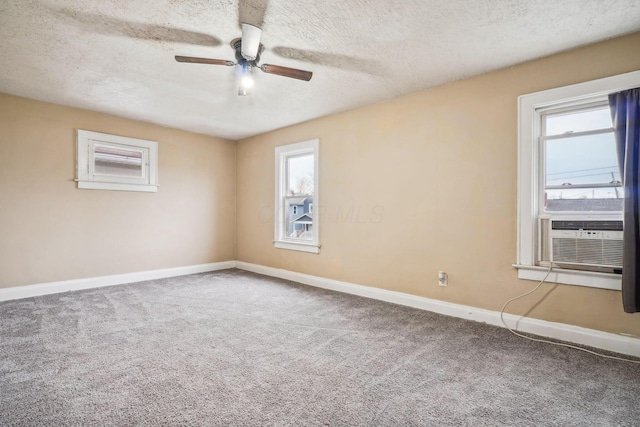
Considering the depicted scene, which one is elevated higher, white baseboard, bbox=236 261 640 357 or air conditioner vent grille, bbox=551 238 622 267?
air conditioner vent grille, bbox=551 238 622 267

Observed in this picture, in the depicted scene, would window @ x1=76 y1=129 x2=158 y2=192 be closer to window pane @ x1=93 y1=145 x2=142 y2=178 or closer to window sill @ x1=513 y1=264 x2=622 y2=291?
window pane @ x1=93 y1=145 x2=142 y2=178

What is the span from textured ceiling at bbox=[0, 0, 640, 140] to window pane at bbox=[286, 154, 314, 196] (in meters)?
1.26

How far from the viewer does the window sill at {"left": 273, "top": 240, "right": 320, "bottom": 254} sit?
4492mm

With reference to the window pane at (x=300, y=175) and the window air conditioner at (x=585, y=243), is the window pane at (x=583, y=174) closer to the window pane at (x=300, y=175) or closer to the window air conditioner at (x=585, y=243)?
the window air conditioner at (x=585, y=243)

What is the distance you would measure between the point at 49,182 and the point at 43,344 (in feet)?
7.95

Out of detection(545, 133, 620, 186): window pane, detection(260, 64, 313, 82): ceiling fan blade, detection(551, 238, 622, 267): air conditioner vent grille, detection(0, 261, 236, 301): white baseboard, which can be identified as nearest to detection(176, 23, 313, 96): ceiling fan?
detection(260, 64, 313, 82): ceiling fan blade

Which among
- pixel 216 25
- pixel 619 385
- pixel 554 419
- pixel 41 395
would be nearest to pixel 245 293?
pixel 41 395

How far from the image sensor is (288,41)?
8.12 feet

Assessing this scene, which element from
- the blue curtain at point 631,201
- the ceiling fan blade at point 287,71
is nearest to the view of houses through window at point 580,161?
the blue curtain at point 631,201

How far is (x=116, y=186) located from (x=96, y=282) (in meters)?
1.36

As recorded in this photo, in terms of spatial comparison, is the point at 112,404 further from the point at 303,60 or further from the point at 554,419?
the point at 303,60

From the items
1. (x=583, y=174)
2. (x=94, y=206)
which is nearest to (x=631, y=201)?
(x=583, y=174)

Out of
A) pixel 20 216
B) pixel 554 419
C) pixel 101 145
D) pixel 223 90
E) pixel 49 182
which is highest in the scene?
pixel 223 90

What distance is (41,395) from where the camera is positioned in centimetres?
175
